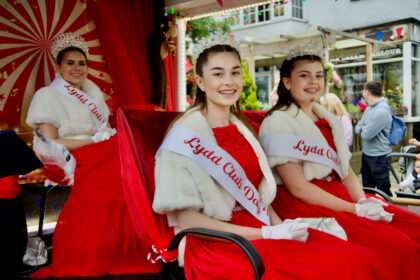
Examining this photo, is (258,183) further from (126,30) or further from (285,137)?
(126,30)

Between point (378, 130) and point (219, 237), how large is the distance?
3673 millimetres

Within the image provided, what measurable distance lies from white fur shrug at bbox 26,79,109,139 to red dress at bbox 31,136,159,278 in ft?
2.22

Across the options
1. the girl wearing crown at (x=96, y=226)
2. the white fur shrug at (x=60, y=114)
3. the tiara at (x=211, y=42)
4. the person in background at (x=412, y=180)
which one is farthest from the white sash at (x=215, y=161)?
the person in background at (x=412, y=180)

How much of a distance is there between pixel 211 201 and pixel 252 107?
547 cm

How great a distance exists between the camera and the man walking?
4.55 m

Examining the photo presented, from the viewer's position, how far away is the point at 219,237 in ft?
5.01

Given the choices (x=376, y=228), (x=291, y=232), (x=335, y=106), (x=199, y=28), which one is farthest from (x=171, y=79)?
(x=291, y=232)

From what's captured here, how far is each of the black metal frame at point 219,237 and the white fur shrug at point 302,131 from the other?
0.69 meters

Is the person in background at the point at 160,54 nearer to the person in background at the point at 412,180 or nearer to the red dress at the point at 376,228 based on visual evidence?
the red dress at the point at 376,228

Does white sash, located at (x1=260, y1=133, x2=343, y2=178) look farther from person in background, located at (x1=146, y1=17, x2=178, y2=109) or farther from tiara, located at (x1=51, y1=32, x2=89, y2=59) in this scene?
person in background, located at (x1=146, y1=17, x2=178, y2=109)

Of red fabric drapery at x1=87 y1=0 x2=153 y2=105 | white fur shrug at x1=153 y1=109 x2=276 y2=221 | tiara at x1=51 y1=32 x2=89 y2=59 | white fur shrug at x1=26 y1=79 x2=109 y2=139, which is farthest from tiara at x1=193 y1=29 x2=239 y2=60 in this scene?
red fabric drapery at x1=87 y1=0 x2=153 y2=105

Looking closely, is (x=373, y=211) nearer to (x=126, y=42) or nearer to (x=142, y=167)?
(x=142, y=167)

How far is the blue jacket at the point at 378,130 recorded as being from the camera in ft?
14.9

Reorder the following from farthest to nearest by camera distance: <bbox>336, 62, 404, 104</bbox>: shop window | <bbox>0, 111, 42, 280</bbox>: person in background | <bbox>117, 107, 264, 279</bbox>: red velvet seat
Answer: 1. <bbox>336, 62, 404, 104</bbox>: shop window
2. <bbox>0, 111, 42, 280</bbox>: person in background
3. <bbox>117, 107, 264, 279</bbox>: red velvet seat
